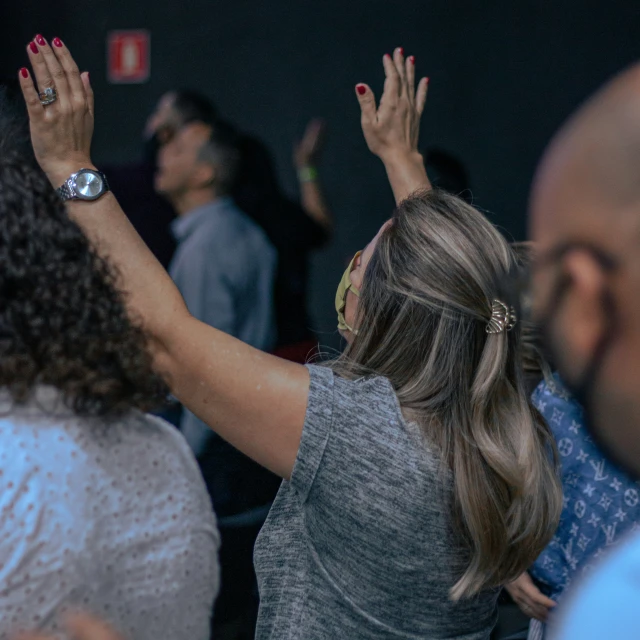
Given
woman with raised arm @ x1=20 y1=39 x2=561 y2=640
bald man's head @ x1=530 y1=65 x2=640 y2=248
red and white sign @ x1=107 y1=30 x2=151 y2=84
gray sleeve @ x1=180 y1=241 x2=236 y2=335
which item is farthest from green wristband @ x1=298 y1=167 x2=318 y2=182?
bald man's head @ x1=530 y1=65 x2=640 y2=248

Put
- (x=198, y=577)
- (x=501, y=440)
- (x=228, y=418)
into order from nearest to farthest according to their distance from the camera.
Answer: (x=198, y=577) < (x=228, y=418) < (x=501, y=440)

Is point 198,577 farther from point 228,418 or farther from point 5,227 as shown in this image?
point 5,227

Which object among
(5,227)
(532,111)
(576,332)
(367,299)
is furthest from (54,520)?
(532,111)

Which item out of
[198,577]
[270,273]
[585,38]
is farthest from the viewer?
[585,38]

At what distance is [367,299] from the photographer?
1.40 meters

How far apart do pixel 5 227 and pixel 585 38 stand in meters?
2.87

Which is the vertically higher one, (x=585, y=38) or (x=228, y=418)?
(x=585, y=38)

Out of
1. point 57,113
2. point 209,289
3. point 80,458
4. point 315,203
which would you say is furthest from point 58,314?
point 315,203

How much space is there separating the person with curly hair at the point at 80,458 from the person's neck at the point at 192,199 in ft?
6.55

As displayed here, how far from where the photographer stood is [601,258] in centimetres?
46

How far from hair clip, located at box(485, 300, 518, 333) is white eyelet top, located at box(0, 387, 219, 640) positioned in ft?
1.96

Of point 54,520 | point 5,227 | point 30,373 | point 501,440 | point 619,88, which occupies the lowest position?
point 501,440

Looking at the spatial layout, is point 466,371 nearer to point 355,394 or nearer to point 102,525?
point 355,394

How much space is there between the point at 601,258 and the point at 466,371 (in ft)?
2.93
